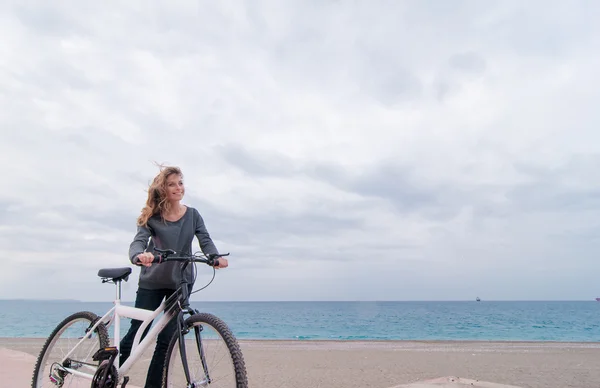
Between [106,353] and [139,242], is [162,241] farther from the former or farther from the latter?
[106,353]

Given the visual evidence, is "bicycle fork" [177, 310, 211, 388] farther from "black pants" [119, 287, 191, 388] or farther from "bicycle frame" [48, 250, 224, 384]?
"black pants" [119, 287, 191, 388]

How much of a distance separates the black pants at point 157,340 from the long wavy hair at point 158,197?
0.54 metres

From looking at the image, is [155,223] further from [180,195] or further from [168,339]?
[168,339]

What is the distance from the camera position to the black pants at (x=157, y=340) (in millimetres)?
3365

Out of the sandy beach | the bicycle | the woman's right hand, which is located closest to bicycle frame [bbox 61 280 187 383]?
the bicycle

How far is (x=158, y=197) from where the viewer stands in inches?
142

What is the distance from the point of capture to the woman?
3398mm

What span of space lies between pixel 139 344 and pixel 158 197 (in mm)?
1076

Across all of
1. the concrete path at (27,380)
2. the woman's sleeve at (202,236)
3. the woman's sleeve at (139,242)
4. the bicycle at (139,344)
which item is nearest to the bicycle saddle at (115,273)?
the bicycle at (139,344)

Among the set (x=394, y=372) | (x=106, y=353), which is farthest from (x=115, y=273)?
(x=394, y=372)

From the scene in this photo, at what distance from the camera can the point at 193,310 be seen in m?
3.07

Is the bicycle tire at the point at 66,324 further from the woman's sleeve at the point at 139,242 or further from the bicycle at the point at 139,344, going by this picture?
the woman's sleeve at the point at 139,242

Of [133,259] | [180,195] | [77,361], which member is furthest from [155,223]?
[77,361]

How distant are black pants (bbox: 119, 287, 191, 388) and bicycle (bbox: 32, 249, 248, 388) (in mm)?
94
